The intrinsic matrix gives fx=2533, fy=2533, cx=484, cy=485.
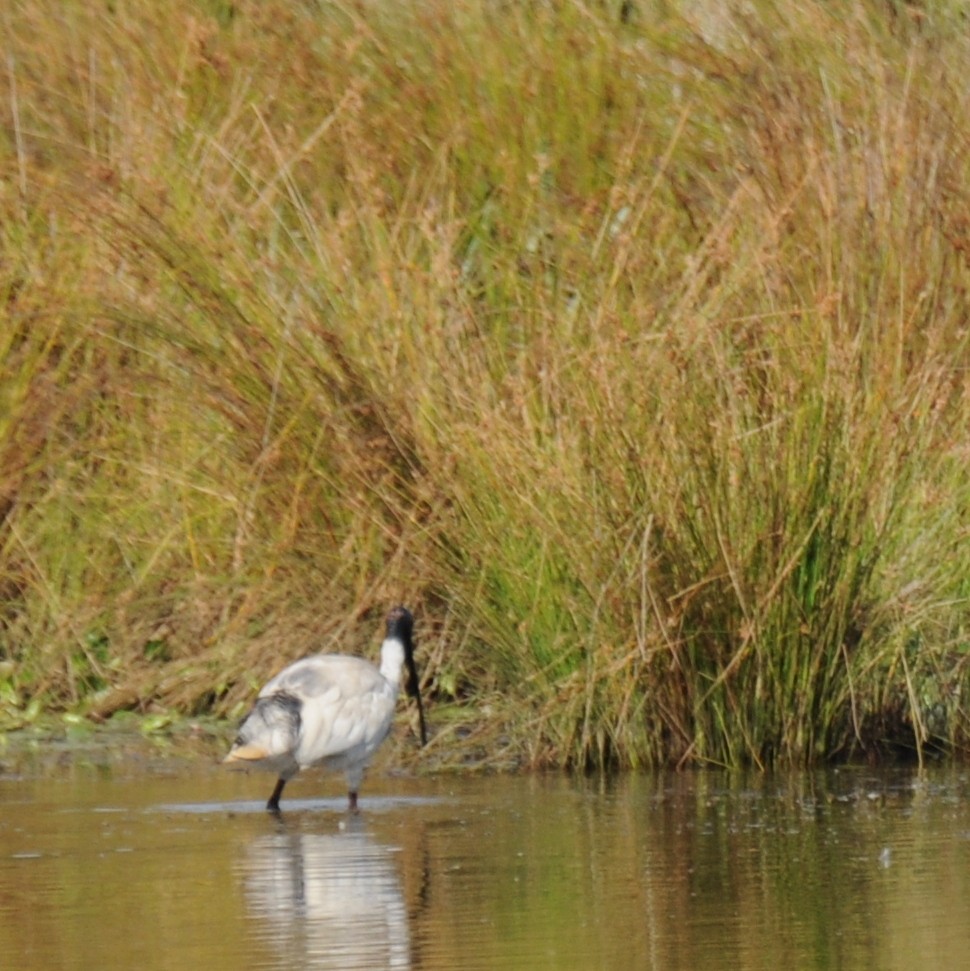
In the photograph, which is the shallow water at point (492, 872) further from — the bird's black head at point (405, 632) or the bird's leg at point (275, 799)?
the bird's black head at point (405, 632)

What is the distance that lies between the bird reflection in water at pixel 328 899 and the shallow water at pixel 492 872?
0.5 inches

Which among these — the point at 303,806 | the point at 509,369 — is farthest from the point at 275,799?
the point at 509,369

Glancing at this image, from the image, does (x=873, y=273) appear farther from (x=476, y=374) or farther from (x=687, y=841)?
(x=687, y=841)

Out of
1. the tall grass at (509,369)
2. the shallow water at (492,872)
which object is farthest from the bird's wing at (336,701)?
the tall grass at (509,369)

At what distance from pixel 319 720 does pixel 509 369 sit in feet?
5.98

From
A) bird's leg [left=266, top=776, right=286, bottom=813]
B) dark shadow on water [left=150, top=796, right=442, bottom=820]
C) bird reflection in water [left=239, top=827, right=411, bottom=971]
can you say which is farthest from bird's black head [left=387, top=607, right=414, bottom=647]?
bird reflection in water [left=239, top=827, right=411, bottom=971]

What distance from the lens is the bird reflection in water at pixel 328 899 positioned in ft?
16.6

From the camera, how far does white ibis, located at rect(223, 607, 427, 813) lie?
281 inches

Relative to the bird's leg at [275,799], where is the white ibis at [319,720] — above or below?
above

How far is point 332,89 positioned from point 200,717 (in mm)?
3147

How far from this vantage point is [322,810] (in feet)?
24.3

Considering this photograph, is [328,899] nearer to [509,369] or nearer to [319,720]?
[319,720]

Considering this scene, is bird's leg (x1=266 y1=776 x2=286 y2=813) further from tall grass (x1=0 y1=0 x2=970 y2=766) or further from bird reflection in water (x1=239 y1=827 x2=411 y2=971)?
tall grass (x1=0 y1=0 x2=970 y2=766)

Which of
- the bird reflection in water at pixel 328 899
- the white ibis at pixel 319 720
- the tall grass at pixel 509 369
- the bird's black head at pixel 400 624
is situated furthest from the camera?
the bird's black head at pixel 400 624
